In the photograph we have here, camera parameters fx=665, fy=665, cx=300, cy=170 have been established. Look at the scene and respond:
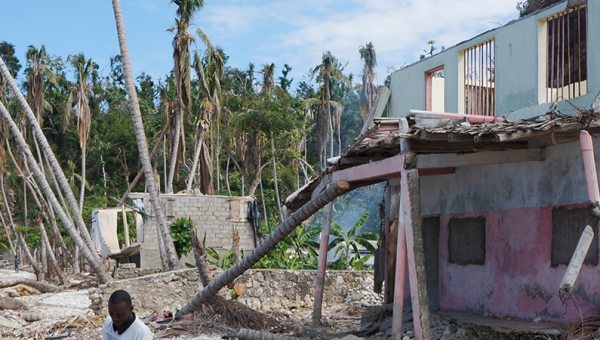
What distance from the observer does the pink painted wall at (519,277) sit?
8.25 m

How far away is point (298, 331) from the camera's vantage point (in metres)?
10.9

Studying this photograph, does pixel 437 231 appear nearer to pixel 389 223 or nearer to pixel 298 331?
pixel 389 223

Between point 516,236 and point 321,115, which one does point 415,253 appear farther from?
point 321,115

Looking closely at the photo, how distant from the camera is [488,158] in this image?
9047 millimetres

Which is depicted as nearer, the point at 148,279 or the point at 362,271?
the point at 148,279

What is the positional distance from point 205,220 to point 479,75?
1452 centimetres

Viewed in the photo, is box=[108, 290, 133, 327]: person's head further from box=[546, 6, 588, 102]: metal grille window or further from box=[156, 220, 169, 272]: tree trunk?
box=[156, 220, 169, 272]: tree trunk

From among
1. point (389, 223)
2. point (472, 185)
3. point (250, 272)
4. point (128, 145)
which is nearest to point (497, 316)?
point (472, 185)

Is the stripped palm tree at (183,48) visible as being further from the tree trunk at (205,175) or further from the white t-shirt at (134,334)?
the white t-shirt at (134,334)

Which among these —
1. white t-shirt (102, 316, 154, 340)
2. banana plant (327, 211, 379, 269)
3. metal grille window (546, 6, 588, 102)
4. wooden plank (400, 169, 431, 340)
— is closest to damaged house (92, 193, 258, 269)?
banana plant (327, 211, 379, 269)

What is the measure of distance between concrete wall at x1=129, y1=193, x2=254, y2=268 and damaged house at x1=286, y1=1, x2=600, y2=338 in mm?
12409

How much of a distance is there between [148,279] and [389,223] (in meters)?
5.21

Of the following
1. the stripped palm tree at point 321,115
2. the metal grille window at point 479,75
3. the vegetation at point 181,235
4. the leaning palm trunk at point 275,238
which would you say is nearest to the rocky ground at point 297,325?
the leaning palm trunk at point 275,238

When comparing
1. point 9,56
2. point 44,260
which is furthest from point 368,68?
point 44,260
